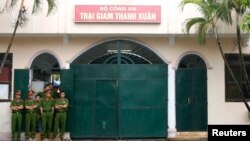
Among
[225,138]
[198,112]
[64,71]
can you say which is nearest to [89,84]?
[64,71]

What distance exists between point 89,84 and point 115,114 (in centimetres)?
142

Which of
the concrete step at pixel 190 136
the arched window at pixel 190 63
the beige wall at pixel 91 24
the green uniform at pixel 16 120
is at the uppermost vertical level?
the beige wall at pixel 91 24

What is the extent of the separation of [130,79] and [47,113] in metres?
3.15

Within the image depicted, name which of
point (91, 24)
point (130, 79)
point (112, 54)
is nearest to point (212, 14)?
point (130, 79)

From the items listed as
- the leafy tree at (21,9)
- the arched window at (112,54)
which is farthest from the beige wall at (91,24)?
the arched window at (112,54)

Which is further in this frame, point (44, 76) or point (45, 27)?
point (44, 76)

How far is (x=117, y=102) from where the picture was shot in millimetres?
13969

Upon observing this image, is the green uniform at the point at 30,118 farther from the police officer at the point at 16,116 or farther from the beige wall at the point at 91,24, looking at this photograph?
the beige wall at the point at 91,24

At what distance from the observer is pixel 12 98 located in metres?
13.9

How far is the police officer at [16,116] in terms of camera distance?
1332 centimetres

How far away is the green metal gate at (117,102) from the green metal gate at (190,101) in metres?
0.56

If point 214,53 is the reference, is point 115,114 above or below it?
below

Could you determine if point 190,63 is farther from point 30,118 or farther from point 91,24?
point 30,118

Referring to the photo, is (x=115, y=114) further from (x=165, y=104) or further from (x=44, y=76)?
(x=44, y=76)
